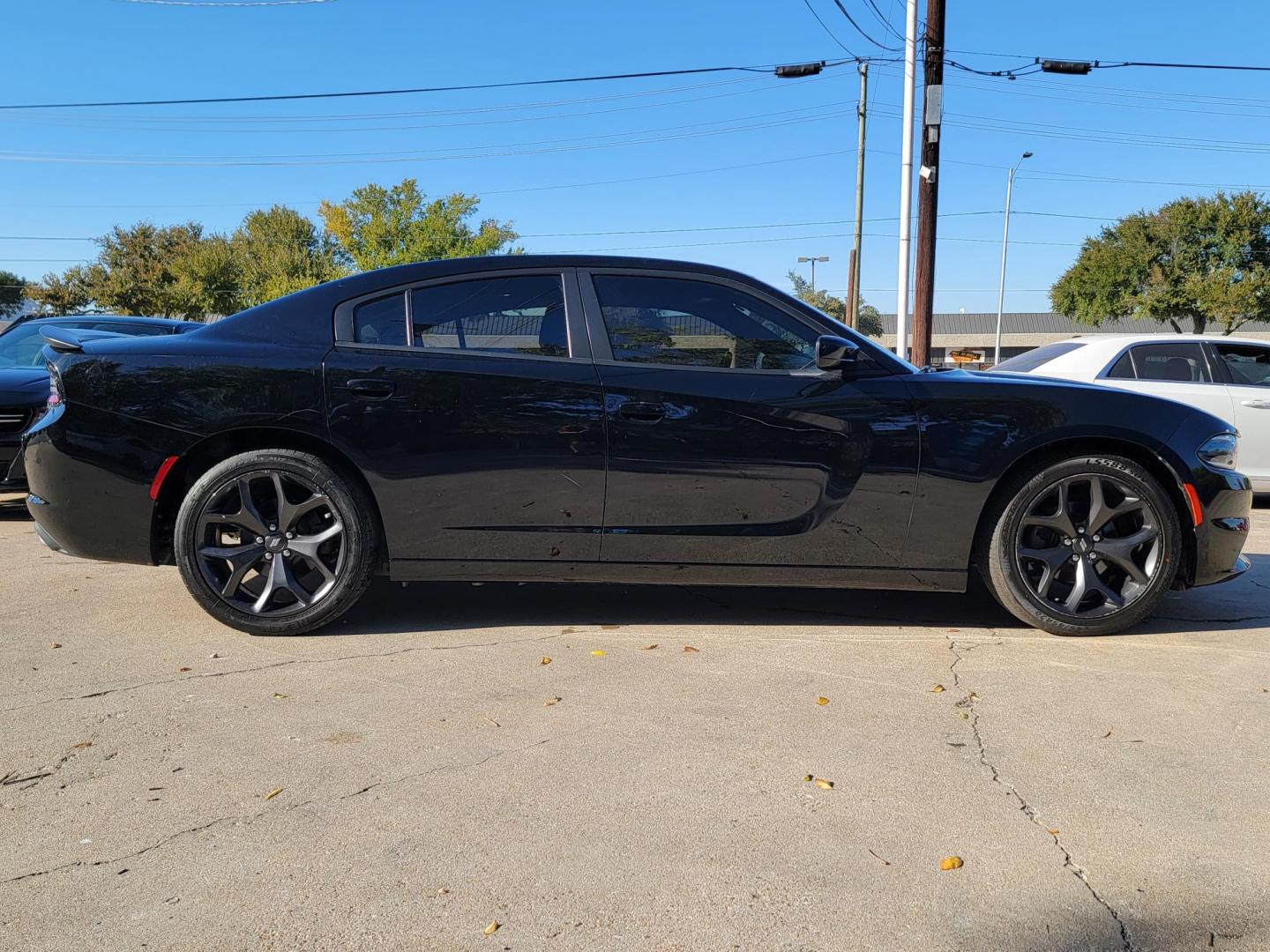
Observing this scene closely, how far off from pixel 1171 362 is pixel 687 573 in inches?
243

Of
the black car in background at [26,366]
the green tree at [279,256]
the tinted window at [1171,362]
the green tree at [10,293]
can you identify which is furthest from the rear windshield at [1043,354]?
the green tree at [10,293]

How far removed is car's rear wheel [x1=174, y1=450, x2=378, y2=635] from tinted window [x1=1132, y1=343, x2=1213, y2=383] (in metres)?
6.86

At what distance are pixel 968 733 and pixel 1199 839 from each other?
788 mm

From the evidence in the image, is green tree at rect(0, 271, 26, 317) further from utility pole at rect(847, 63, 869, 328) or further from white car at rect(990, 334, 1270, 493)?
white car at rect(990, 334, 1270, 493)

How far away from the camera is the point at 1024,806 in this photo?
2721mm

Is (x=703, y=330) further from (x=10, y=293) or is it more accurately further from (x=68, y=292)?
(x=10, y=293)

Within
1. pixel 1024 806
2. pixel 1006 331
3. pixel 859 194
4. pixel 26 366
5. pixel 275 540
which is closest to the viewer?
pixel 1024 806

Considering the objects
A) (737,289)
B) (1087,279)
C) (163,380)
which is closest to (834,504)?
(737,289)

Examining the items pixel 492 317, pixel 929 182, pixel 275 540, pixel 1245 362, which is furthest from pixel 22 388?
pixel 929 182

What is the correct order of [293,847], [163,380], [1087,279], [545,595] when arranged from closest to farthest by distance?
[293,847] → [163,380] → [545,595] → [1087,279]

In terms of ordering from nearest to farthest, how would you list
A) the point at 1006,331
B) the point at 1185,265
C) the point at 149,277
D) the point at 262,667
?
1. the point at 262,667
2. the point at 1185,265
3. the point at 149,277
4. the point at 1006,331

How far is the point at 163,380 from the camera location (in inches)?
162

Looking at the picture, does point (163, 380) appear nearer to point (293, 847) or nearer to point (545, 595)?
point (545, 595)

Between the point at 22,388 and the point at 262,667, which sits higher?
the point at 22,388
